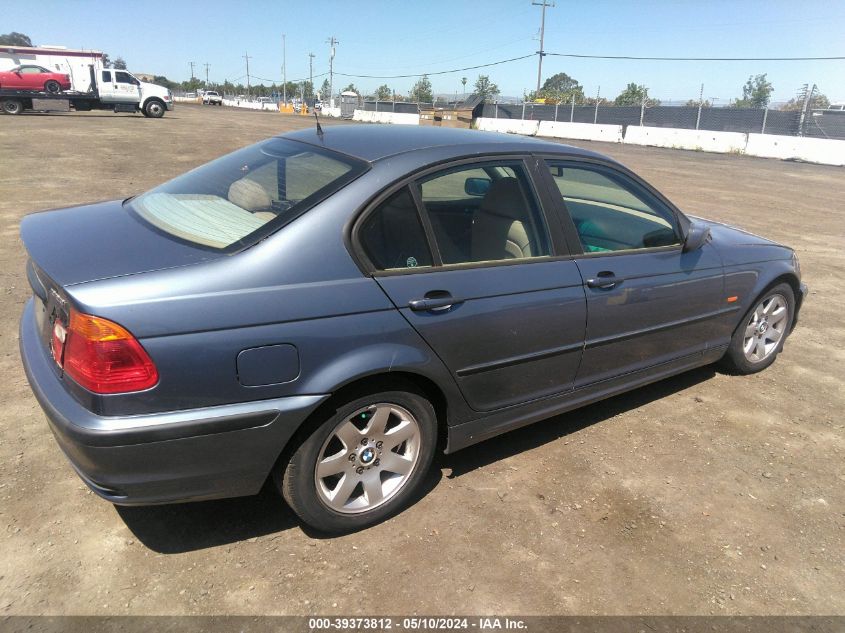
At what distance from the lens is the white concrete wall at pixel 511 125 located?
37625mm

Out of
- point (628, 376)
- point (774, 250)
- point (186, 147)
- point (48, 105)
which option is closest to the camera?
point (628, 376)

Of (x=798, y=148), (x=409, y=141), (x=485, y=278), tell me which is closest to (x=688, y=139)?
(x=798, y=148)

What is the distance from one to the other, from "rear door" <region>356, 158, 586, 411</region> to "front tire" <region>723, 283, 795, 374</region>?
5.80 feet

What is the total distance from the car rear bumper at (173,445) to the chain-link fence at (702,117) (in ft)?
111

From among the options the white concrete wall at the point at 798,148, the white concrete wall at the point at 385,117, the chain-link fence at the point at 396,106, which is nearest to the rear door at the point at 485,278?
the white concrete wall at the point at 798,148

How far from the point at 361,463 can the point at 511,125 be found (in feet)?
130

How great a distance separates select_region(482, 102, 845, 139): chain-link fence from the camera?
93.2ft

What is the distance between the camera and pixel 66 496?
106 inches

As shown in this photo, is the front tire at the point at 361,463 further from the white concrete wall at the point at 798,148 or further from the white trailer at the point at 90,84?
the white trailer at the point at 90,84

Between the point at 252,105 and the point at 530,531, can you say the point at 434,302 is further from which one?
the point at 252,105

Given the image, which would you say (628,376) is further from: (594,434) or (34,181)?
(34,181)

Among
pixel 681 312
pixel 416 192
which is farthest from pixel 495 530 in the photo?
pixel 681 312

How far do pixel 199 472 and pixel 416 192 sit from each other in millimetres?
1452

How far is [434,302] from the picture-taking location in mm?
2500
